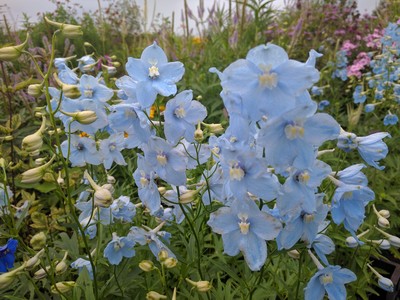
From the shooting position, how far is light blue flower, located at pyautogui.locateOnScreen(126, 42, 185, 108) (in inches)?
45.4

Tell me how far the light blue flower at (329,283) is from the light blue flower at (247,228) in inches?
13.5

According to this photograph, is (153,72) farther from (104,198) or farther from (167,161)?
(104,198)

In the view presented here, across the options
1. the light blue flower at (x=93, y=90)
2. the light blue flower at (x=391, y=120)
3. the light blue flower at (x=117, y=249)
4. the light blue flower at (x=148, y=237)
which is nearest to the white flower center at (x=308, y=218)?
the light blue flower at (x=148, y=237)

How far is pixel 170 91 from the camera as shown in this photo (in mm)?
1204

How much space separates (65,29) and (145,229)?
0.77 m

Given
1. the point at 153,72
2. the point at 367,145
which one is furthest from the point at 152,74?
the point at 367,145

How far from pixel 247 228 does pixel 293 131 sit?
0.32 m

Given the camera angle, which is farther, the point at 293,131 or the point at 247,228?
the point at 247,228

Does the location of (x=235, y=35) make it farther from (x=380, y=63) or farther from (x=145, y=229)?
(x=145, y=229)

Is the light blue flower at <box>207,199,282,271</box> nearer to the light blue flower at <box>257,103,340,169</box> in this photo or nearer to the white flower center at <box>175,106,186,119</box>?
the light blue flower at <box>257,103,340,169</box>

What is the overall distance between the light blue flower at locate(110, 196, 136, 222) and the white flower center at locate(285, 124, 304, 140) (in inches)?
34.5

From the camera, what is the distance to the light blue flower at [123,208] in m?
1.59

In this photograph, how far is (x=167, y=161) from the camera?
1.20m

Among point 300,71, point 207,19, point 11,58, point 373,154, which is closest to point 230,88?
point 300,71
